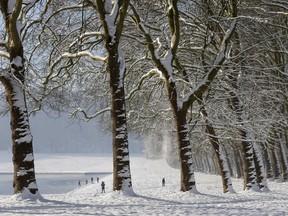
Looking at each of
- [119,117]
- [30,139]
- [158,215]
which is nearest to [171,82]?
[119,117]

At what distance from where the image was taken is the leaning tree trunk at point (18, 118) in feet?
33.9

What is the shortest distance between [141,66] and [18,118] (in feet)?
25.7

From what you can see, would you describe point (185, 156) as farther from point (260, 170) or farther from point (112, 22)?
point (260, 170)

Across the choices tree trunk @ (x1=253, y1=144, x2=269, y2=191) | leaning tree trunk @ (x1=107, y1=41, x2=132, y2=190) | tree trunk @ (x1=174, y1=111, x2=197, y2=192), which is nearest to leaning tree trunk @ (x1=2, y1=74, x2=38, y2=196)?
leaning tree trunk @ (x1=107, y1=41, x2=132, y2=190)

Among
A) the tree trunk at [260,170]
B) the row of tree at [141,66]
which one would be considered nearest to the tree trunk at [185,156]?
the row of tree at [141,66]

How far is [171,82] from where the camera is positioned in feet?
46.5

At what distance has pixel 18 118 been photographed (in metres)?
10.5

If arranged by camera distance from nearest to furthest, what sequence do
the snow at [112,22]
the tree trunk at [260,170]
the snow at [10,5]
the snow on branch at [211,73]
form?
the snow at [10,5] → the snow at [112,22] → the snow on branch at [211,73] → the tree trunk at [260,170]

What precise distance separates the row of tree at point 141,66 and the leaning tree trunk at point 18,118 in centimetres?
3

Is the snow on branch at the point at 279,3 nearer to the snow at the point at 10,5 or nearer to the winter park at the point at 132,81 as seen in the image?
the winter park at the point at 132,81

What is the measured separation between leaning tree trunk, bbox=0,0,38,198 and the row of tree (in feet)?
0.09

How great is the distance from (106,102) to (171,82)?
5995 millimetres

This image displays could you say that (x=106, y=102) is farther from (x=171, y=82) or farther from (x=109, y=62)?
(x=109, y=62)

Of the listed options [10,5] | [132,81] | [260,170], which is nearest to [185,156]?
[132,81]
